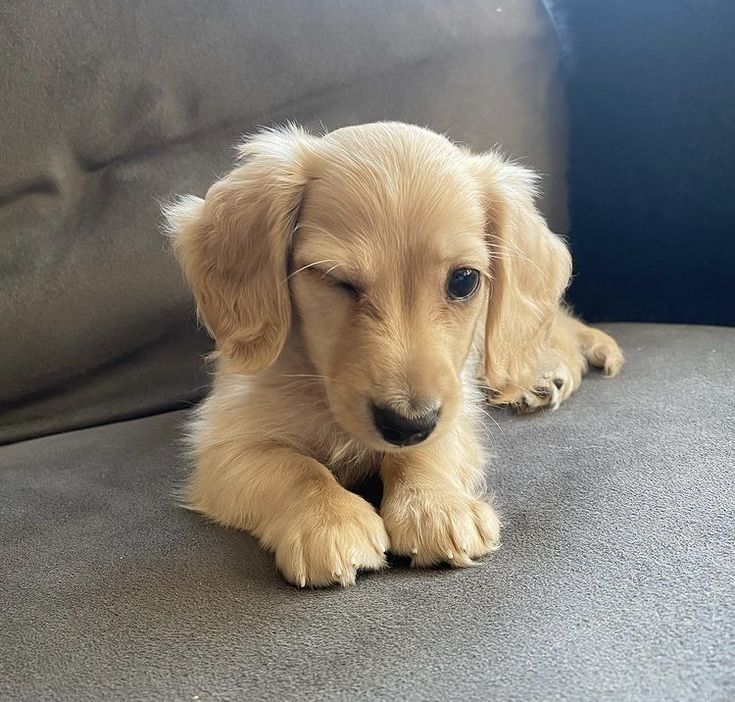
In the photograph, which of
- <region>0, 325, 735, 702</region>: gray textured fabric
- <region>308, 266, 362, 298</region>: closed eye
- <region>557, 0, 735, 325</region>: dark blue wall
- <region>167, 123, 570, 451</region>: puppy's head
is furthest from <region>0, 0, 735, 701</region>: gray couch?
<region>308, 266, 362, 298</region>: closed eye

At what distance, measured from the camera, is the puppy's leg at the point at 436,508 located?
124 cm

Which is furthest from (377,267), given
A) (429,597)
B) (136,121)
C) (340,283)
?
(136,121)

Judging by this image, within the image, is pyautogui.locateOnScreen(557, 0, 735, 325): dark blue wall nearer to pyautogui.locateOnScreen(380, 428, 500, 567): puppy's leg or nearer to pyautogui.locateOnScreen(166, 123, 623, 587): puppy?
pyautogui.locateOnScreen(166, 123, 623, 587): puppy

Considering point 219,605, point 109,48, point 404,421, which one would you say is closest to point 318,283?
point 404,421

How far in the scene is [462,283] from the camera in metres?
1.45

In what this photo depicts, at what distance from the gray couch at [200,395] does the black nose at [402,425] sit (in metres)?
0.20

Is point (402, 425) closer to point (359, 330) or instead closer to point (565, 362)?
point (359, 330)

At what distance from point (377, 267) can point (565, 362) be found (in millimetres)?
786

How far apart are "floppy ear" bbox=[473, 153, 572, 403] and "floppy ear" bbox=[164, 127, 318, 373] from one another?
38 cm

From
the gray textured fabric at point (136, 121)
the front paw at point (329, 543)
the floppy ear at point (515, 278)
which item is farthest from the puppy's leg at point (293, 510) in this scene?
the gray textured fabric at point (136, 121)

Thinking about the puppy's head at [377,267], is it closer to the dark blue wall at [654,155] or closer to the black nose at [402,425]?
the black nose at [402,425]

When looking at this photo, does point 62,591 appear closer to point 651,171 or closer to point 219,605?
point 219,605

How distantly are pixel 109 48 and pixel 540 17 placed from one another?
1210mm

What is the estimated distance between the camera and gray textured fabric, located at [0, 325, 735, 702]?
993 millimetres
